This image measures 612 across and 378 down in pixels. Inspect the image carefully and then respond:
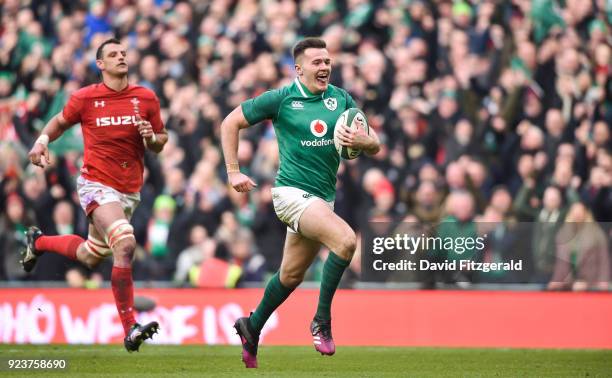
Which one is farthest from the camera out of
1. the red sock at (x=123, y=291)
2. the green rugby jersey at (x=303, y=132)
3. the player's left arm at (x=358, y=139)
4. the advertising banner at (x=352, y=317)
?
the advertising banner at (x=352, y=317)

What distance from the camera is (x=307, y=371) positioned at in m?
11.0

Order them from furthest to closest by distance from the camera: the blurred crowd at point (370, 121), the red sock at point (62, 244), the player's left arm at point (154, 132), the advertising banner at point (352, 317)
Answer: the blurred crowd at point (370, 121) < the advertising banner at point (352, 317) < the red sock at point (62, 244) < the player's left arm at point (154, 132)

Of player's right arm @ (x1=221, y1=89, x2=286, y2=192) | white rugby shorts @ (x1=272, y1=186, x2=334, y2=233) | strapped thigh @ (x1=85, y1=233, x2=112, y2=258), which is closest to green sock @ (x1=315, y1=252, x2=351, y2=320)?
white rugby shorts @ (x1=272, y1=186, x2=334, y2=233)

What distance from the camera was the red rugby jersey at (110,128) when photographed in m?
11.8

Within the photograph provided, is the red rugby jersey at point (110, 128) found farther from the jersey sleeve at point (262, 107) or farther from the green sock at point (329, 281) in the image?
the green sock at point (329, 281)

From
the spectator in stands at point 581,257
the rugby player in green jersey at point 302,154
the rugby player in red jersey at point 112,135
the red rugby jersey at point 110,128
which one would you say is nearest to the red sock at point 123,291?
the rugby player in red jersey at point 112,135

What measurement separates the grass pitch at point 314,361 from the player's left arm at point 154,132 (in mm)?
1928

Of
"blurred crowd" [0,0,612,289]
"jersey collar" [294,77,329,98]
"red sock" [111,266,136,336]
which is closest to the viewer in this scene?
"jersey collar" [294,77,329,98]

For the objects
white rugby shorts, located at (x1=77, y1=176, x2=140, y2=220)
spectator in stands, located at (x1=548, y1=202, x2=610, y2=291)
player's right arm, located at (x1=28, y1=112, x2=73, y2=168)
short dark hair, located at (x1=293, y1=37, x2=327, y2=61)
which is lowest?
spectator in stands, located at (x1=548, y1=202, x2=610, y2=291)

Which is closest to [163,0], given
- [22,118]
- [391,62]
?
[22,118]

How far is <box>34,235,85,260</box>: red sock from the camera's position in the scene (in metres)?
12.6

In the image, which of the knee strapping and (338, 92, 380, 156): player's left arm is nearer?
(338, 92, 380, 156): player's left arm

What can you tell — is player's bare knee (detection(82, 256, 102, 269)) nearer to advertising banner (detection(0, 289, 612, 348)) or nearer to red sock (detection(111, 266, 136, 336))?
red sock (detection(111, 266, 136, 336))

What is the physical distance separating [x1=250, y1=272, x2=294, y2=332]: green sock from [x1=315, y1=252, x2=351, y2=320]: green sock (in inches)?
15.5
